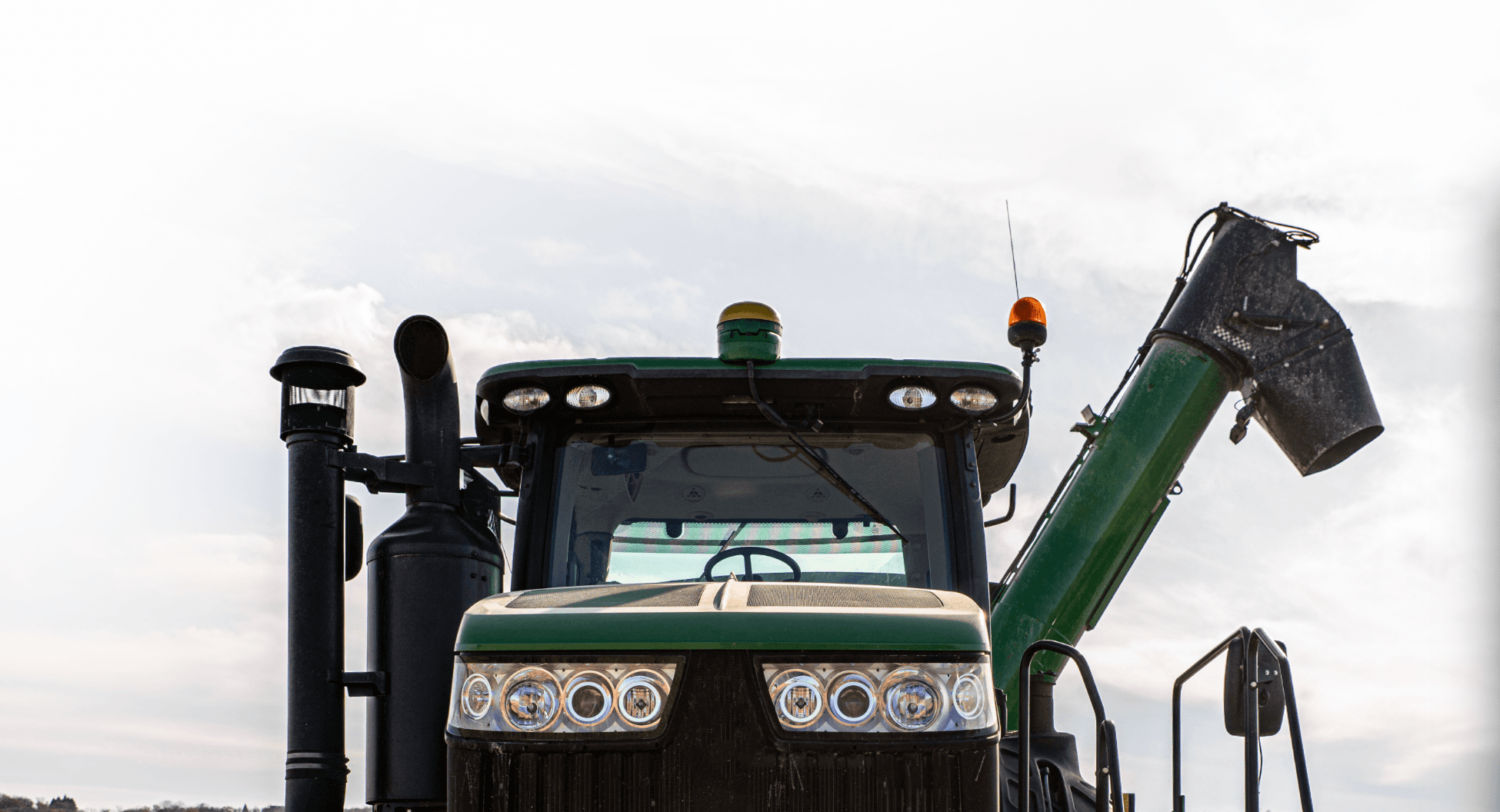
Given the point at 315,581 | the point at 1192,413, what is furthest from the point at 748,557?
the point at 1192,413

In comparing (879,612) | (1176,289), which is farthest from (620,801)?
(1176,289)

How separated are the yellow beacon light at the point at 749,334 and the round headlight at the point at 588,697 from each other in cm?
137

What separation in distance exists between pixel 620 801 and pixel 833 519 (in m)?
1.41

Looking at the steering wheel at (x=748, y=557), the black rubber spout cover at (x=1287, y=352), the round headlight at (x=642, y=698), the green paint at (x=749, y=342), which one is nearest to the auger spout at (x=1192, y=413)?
the black rubber spout cover at (x=1287, y=352)

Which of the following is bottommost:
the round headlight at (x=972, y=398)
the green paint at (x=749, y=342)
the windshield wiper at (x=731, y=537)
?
the windshield wiper at (x=731, y=537)

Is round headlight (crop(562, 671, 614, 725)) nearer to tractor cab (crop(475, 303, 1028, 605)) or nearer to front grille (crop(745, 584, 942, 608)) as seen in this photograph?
front grille (crop(745, 584, 942, 608))

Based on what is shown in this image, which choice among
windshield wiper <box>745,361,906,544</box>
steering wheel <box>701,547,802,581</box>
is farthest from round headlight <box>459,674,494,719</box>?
windshield wiper <box>745,361,906,544</box>

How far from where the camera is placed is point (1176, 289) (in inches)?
321

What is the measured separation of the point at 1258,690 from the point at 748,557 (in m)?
1.58

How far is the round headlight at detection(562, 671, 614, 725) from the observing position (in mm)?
3037

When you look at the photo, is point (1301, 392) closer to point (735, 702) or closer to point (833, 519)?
point (833, 519)

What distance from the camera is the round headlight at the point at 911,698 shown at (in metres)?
3.04

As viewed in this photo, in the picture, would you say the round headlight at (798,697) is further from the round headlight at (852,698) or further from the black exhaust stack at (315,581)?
the black exhaust stack at (315,581)

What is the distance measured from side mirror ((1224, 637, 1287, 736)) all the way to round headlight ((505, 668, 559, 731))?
199cm
